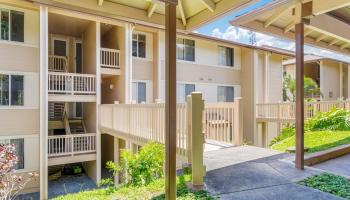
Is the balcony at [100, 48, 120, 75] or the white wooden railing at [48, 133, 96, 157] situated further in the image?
the balcony at [100, 48, 120, 75]

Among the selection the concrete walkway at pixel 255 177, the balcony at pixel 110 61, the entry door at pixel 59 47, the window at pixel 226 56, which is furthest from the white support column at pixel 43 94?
the window at pixel 226 56

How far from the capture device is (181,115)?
575 centimetres

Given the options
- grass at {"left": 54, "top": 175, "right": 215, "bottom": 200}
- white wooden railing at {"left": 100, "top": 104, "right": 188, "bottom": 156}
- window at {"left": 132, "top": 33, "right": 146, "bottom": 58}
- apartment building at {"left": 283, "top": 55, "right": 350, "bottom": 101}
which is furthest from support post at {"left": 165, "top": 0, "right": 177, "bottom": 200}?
apartment building at {"left": 283, "top": 55, "right": 350, "bottom": 101}

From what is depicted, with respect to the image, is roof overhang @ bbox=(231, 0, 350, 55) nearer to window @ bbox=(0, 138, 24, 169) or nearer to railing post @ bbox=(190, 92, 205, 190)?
railing post @ bbox=(190, 92, 205, 190)

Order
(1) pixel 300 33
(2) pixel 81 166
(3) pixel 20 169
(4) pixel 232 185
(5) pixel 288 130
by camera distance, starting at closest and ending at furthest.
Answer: (4) pixel 232 185
(1) pixel 300 33
(3) pixel 20 169
(5) pixel 288 130
(2) pixel 81 166

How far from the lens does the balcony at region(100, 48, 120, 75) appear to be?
12.8 metres

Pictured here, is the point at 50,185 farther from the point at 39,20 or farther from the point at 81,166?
the point at 39,20

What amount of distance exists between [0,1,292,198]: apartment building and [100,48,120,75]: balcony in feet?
0.16

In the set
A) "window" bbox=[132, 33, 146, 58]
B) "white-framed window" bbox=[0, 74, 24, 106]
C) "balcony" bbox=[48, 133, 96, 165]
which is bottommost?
"balcony" bbox=[48, 133, 96, 165]

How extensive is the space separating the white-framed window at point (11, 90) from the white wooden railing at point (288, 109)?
510 inches

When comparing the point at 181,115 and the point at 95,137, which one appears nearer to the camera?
the point at 181,115

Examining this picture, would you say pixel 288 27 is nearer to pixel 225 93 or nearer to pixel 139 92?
pixel 139 92

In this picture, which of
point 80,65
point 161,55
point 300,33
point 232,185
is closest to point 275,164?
point 232,185

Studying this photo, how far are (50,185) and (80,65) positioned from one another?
6.79 meters
